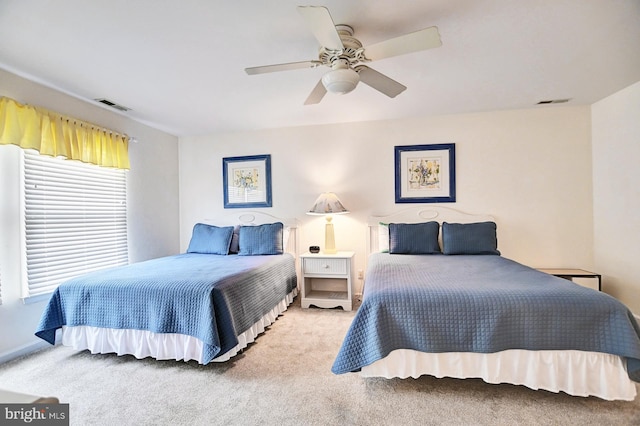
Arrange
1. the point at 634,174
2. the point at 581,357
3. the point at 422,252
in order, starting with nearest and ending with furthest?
the point at 581,357 → the point at 634,174 → the point at 422,252

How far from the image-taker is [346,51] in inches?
73.2

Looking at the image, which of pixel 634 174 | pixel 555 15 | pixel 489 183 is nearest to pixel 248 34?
pixel 555 15

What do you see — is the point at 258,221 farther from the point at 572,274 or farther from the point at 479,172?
the point at 572,274

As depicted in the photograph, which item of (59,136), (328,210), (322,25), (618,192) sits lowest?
(328,210)

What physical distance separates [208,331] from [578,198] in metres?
4.08

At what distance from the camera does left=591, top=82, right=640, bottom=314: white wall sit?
9.36 ft

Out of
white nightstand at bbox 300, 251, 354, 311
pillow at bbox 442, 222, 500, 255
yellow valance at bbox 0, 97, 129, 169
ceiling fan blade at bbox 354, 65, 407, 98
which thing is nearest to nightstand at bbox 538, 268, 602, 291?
pillow at bbox 442, 222, 500, 255

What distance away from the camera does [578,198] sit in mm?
3451

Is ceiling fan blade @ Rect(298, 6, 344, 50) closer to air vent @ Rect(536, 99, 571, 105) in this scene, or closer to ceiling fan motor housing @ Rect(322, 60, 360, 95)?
ceiling fan motor housing @ Rect(322, 60, 360, 95)

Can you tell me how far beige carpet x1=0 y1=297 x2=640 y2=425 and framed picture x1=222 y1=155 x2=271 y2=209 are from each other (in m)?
2.25

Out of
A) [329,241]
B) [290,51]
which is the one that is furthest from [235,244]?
[290,51]

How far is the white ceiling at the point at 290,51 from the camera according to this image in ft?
5.72

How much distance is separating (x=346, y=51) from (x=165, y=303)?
83.8 inches

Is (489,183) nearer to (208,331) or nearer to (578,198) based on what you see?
(578,198)
